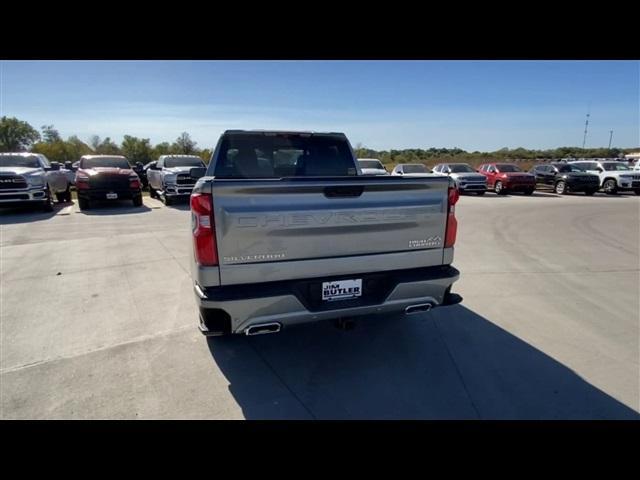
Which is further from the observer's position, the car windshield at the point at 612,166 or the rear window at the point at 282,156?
the car windshield at the point at 612,166

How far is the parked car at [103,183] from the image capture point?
40.5ft

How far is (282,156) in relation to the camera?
459 cm

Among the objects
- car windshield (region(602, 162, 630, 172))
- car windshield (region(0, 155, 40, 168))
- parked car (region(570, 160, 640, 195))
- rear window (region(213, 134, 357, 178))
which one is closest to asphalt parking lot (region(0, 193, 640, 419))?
rear window (region(213, 134, 357, 178))

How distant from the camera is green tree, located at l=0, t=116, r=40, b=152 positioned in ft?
175

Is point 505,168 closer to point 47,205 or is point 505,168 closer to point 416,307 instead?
point 416,307

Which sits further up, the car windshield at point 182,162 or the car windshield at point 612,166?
the car windshield at point 182,162

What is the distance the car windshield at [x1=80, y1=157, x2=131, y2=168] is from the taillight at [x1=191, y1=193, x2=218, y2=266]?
13909 millimetres

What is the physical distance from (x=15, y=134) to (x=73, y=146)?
16.2 m

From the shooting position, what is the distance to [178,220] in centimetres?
1027

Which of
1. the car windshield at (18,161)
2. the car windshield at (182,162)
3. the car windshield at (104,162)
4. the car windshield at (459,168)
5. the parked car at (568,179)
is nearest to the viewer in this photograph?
the car windshield at (18,161)

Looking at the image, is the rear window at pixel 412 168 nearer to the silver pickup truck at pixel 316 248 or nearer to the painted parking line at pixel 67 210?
the painted parking line at pixel 67 210

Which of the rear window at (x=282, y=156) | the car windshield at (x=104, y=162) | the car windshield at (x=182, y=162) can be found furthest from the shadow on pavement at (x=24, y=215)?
the rear window at (x=282, y=156)

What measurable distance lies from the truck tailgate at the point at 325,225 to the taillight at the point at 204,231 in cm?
4
